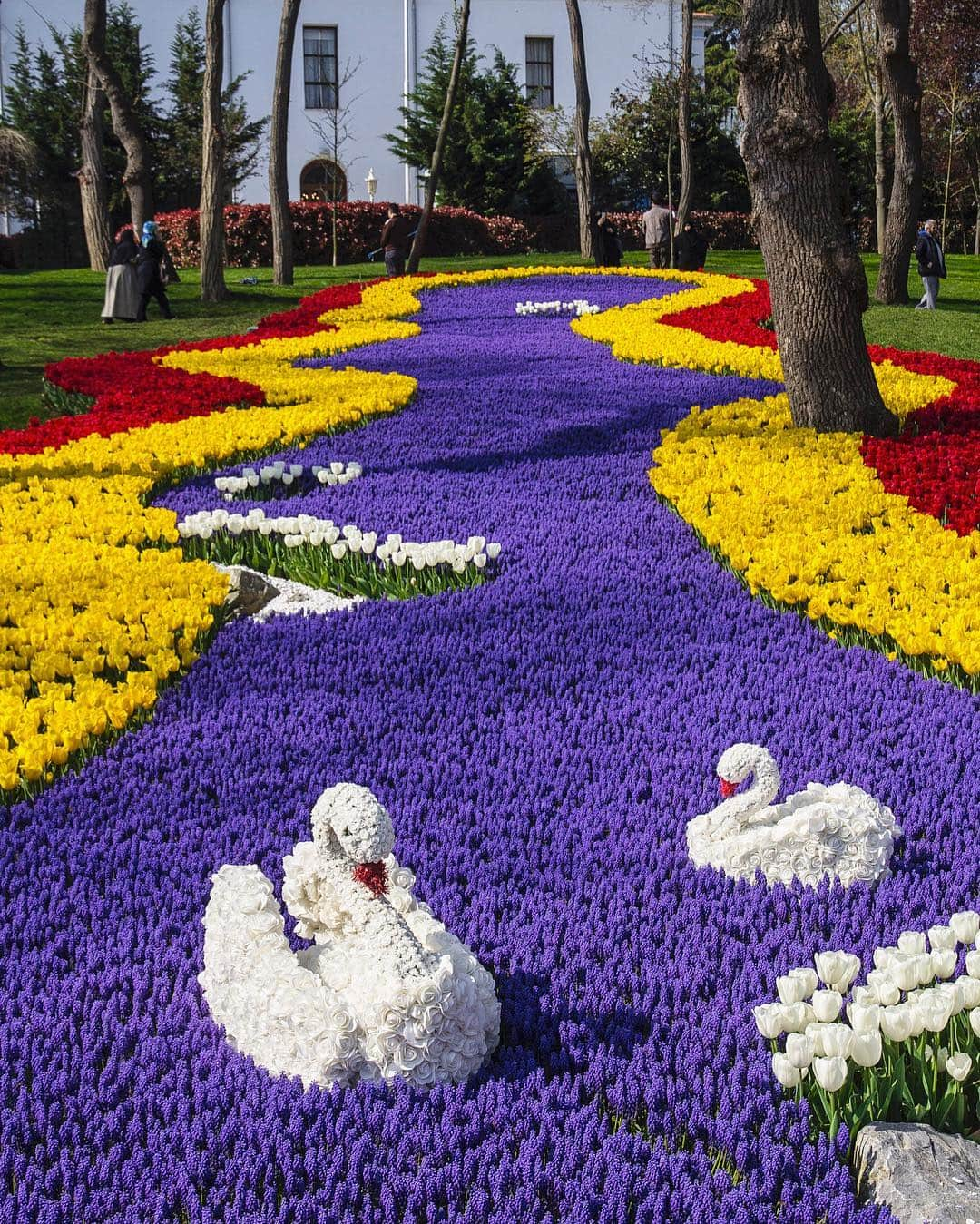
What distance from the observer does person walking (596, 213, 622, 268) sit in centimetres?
2691

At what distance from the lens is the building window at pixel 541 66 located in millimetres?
46031

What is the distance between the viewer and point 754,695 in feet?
17.0

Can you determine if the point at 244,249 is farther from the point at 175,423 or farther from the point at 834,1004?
the point at 834,1004

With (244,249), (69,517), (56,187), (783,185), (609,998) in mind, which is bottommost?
(609,998)

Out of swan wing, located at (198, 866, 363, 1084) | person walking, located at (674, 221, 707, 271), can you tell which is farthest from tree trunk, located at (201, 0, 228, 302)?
swan wing, located at (198, 866, 363, 1084)

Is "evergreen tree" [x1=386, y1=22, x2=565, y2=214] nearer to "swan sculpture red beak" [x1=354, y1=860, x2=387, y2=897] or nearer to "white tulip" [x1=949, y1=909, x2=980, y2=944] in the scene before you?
"white tulip" [x1=949, y1=909, x2=980, y2=944]

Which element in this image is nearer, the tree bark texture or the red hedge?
the tree bark texture

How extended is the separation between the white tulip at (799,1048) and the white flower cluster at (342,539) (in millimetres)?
3971

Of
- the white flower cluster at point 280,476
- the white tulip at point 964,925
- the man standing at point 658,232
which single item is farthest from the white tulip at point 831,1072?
the man standing at point 658,232

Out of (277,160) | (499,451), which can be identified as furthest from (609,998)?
(277,160)

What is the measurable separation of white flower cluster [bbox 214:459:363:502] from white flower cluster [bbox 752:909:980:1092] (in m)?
5.99

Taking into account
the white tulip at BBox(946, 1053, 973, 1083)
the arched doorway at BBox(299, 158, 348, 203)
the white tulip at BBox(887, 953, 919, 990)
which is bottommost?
the white tulip at BBox(946, 1053, 973, 1083)

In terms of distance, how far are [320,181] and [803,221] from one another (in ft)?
126

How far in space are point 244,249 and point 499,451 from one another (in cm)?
2549
